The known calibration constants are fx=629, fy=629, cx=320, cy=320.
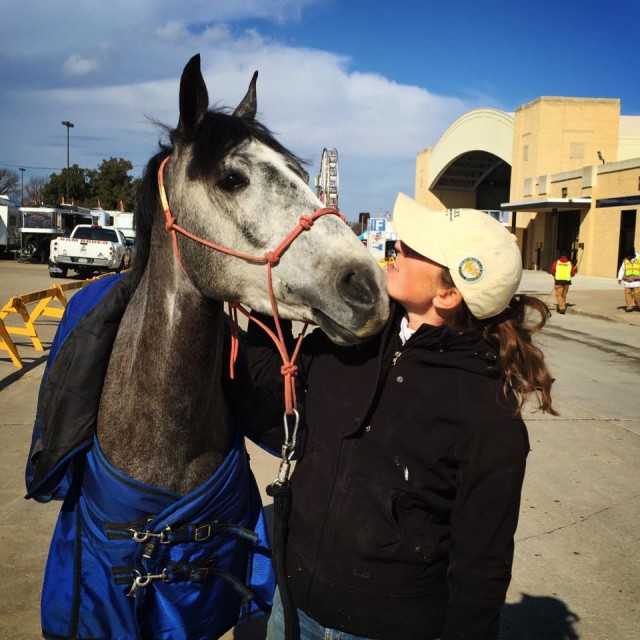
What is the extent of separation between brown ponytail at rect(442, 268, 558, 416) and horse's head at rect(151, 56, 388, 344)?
239 mm

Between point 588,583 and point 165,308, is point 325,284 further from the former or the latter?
point 588,583

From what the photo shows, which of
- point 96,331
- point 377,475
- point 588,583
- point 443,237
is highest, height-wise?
point 443,237

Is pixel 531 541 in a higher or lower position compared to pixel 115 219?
lower

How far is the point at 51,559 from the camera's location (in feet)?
7.32

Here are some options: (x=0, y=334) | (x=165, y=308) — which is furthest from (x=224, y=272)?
(x=0, y=334)

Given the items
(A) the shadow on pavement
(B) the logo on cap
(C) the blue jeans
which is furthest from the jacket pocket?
(A) the shadow on pavement

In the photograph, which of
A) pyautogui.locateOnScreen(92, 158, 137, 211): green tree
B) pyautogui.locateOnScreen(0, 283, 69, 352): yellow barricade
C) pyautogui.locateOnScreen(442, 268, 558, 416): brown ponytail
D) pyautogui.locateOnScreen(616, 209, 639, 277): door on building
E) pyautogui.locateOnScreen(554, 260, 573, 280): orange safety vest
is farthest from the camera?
pyautogui.locateOnScreen(92, 158, 137, 211): green tree

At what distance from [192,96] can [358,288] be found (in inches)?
32.7

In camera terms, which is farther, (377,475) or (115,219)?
(115,219)

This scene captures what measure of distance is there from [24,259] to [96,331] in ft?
107

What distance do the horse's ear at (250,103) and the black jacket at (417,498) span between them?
116 cm

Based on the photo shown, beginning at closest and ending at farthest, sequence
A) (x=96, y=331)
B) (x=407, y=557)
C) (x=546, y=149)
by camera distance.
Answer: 1. (x=407, y=557)
2. (x=96, y=331)
3. (x=546, y=149)

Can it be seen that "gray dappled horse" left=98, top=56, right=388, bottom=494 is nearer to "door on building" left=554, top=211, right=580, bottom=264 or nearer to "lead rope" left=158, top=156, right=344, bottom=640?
"lead rope" left=158, top=156, right=344, bottom=640

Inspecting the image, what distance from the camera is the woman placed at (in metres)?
1.54
